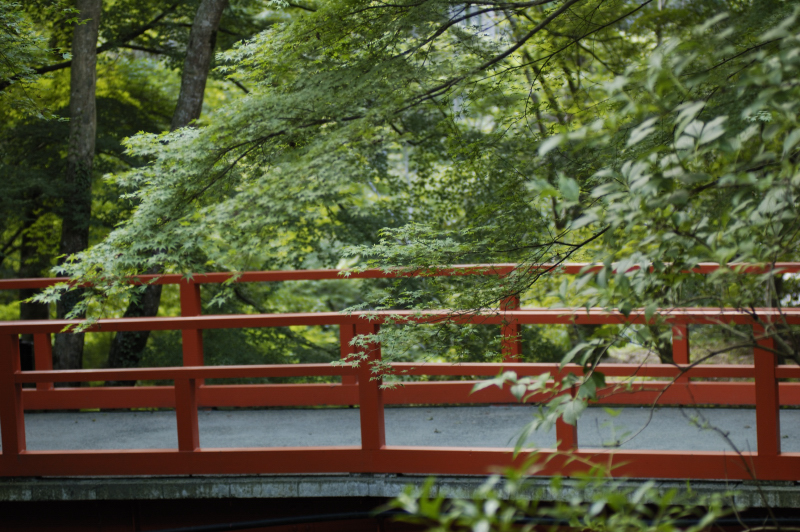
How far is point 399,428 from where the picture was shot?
4.45m

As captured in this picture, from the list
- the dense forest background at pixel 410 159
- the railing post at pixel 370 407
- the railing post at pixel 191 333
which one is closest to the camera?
the dense forest background at pixel 410 159

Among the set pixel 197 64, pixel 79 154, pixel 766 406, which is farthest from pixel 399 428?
pixel 79 154

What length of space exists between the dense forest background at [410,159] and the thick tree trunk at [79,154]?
24 millimetres

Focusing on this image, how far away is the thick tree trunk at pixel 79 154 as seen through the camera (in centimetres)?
693

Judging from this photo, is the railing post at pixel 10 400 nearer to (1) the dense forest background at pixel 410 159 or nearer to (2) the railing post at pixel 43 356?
(1) the dense forest background at pixel 410 159

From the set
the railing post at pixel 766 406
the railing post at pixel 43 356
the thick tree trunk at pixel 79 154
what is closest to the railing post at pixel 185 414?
the railing post at pixel 43 356

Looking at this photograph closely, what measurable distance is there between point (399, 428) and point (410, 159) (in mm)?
4367

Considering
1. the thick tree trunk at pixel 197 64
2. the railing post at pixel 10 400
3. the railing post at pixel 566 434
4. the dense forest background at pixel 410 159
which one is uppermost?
the thick tree trunk at pixel 197 64

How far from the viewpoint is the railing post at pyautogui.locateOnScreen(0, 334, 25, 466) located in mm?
3533

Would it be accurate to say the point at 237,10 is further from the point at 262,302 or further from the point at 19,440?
the point at 19,440

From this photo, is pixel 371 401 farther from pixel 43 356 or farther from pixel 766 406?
pixel 43 356

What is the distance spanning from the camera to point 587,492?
288 cm

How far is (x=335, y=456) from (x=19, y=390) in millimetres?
1780

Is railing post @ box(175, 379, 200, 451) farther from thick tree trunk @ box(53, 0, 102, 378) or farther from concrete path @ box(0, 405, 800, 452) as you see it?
thick tree trunk @ box(53, 0, 102, 378)
